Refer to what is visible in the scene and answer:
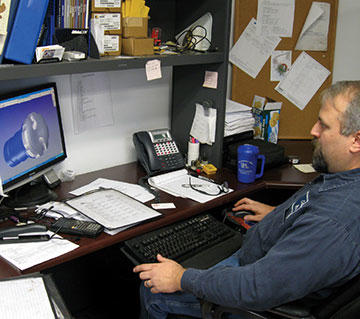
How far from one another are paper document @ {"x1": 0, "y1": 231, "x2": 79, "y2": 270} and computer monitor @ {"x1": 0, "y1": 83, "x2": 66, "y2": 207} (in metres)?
0.30

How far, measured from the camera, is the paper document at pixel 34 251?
1.35 m

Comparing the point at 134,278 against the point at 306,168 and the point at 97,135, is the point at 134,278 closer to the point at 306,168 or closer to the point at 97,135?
the point at 97,135

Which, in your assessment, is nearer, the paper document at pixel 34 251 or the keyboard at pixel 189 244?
the paper document at pixel 34 251

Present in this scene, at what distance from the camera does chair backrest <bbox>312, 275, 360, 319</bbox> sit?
113cm

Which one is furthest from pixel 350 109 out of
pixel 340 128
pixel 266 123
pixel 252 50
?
pixel 252 50

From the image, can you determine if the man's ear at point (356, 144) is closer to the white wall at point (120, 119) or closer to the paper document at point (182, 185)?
the paper document at point (182, 185)

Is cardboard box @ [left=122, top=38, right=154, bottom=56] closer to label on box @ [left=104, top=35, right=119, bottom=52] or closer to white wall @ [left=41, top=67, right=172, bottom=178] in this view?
label on box @ [left=104, top=35, right=119, bottom=52]

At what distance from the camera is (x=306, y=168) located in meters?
2.29

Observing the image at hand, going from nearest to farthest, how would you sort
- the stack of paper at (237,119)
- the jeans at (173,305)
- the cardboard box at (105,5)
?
the jeans at (173,305)
the cardboard box at (105,5)
the stack of paper at (237,119)

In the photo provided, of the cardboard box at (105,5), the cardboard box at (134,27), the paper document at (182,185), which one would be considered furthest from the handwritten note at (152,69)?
the paper document at (182,185)

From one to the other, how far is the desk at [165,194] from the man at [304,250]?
6.9 inches

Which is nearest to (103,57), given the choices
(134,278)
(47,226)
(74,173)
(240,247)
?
(74,173)

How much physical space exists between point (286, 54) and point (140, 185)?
1.34 metres

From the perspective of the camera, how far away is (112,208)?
→ 169 centimetres
